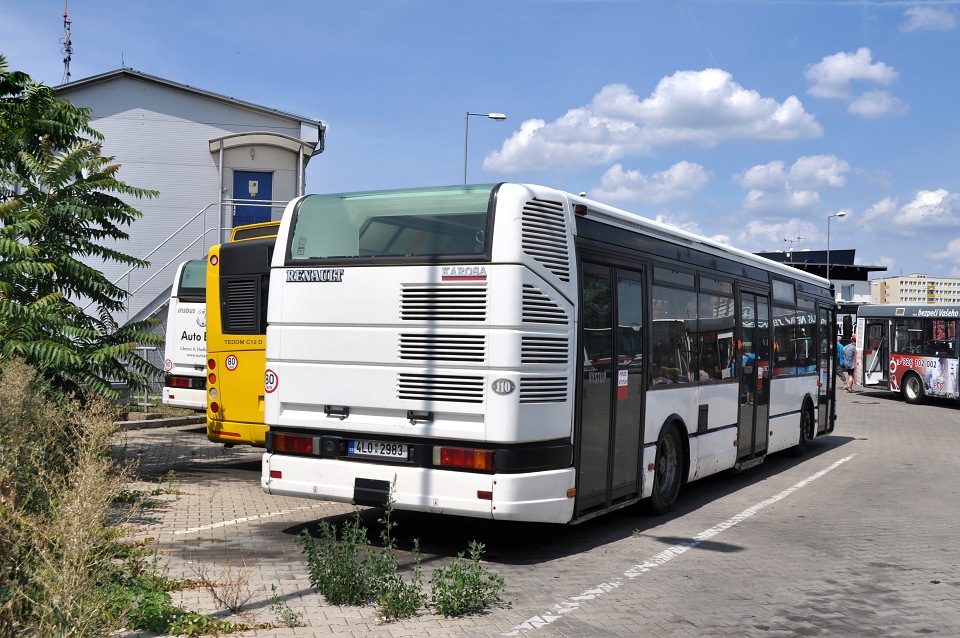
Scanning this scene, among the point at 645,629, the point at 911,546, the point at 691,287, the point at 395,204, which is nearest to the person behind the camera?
the point at 645,629

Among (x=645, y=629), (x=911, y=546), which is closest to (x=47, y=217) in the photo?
(x=645, y=629)

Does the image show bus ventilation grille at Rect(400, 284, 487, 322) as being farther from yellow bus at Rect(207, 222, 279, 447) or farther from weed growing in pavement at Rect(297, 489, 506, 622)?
yellow bus at Rect(207, 222, 279, 447)

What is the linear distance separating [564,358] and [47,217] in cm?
675

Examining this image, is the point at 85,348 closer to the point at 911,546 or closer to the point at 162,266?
the point at 911,546

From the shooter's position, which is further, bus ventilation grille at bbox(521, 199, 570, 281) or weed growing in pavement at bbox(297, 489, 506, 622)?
bus ventilation grille at bbox(521, 199, 570, 281)

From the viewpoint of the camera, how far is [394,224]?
27.6ft

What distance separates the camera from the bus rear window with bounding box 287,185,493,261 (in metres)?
7.97

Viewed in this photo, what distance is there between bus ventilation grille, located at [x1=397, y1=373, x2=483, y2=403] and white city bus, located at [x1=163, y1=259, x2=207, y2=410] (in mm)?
9656

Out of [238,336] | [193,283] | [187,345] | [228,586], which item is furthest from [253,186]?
[228,586]

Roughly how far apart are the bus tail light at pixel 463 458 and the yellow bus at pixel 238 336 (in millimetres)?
5336

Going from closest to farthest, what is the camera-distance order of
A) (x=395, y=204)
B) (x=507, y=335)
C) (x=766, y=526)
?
(x=507, y=335) < (x=395, y=204) < (x=766, y=526)

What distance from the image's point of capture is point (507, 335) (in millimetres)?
7621

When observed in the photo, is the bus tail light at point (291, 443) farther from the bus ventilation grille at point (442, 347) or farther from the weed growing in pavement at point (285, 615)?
the weed growing in pavement at point (285, 615)

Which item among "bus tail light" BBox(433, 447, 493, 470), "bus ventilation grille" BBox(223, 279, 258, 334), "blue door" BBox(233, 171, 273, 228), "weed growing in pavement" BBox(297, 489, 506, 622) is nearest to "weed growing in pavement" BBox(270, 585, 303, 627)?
"weed growing in pavement" BBox(297, 489, 506, 622)
